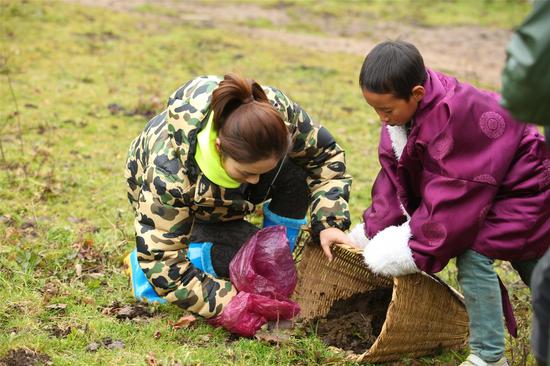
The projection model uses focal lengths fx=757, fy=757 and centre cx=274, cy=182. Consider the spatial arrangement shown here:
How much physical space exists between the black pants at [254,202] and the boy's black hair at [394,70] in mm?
892

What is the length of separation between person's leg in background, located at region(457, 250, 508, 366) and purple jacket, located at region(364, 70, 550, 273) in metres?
0.07

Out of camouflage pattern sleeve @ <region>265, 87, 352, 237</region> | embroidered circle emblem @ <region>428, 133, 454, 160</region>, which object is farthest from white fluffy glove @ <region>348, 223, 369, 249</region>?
embroidered circle emblem @ <region>428, 133, 454, 160</region>

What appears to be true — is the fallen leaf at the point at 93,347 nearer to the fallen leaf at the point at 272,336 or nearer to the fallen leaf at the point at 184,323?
the fallen leaf at the point at 184,323

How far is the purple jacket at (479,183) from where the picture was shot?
2961 millimetres

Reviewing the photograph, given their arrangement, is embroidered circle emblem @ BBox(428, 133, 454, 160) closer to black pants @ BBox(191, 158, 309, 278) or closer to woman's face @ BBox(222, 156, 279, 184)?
woman's face @ BBox(222, 156, 279, 184)

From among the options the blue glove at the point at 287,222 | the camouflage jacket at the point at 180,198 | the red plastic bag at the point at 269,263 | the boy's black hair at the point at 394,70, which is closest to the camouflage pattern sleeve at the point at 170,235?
the camouflage jacket at the point at 180,198

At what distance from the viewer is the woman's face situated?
3.14m

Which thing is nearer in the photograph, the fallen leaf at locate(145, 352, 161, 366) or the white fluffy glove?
the fallen leaf at locate(145, 352, 161, 366)

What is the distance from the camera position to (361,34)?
12.0 meters

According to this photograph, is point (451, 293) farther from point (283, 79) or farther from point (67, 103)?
point (283, 79)

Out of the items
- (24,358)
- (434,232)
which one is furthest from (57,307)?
(434,232)

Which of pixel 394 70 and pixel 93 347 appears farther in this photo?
pixel 93 347

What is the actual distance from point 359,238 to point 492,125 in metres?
0.98

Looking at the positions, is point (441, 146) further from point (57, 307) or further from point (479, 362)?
point (57, 307)
